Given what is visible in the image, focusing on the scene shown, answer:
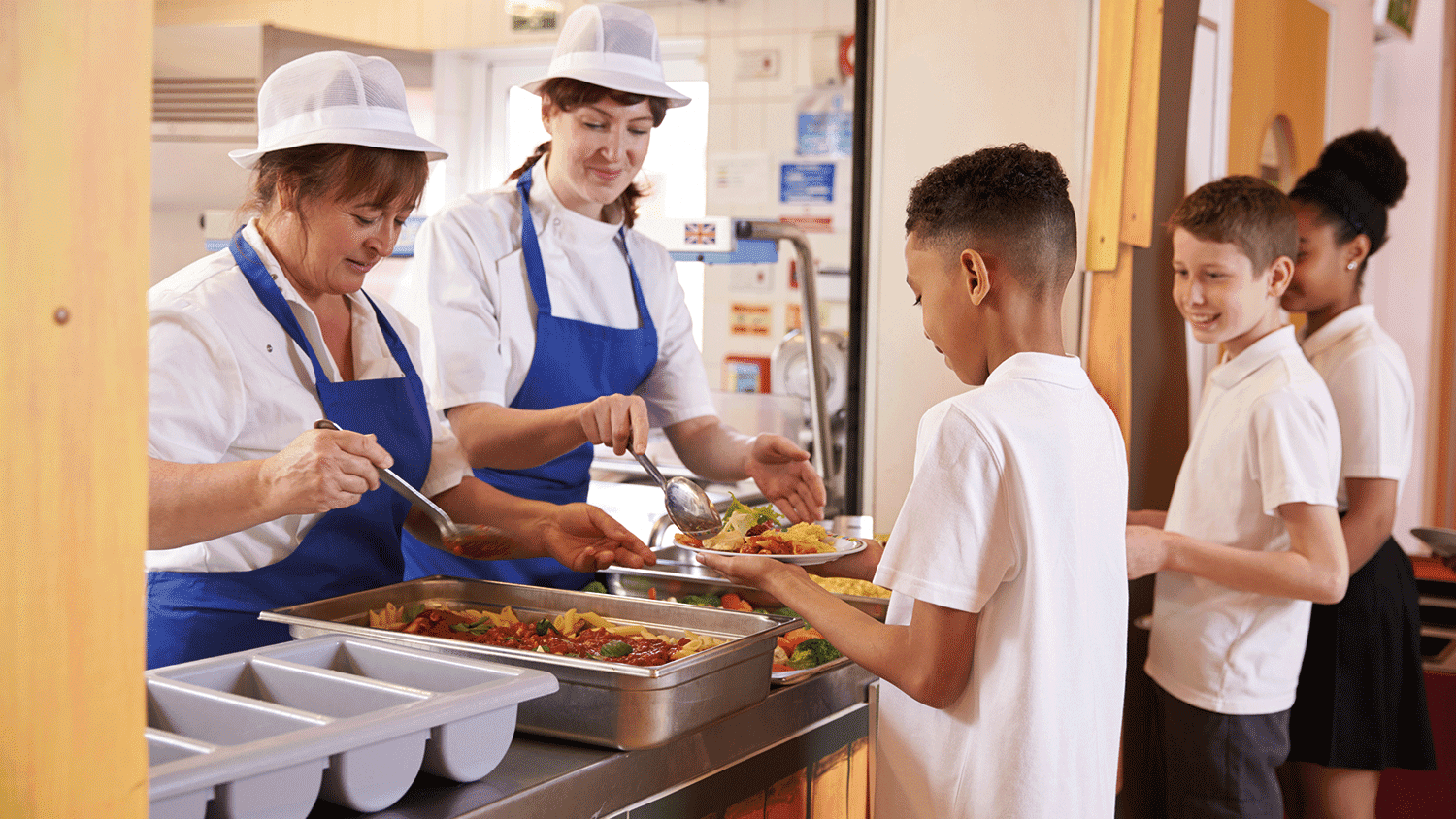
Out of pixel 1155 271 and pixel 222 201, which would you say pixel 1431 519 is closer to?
pixel 1155 271

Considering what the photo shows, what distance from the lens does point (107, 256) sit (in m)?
0.71

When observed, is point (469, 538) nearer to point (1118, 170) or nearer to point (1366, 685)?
point (1118, 170)

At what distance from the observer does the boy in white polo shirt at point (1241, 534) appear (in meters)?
2.23

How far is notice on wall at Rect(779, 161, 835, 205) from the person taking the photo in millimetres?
4766

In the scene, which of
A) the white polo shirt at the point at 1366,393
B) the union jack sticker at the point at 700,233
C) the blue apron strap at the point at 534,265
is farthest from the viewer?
the union jack sticker at the point at 700,233

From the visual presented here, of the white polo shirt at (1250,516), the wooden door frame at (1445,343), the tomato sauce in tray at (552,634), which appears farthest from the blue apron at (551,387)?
the wooden door frame at (1445,343)

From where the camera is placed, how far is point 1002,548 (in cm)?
129

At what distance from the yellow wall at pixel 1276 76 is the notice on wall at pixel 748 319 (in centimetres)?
199

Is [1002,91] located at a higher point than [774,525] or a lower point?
higher

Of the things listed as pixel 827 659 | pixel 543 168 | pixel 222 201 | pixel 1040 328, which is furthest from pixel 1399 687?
pixel 222 201

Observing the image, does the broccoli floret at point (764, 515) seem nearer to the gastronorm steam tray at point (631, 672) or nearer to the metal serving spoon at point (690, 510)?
the metal serving spoon at point (690, 510)

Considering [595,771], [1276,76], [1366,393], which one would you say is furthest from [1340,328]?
[595,771]

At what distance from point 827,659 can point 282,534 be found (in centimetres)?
82

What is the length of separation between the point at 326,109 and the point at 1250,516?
1924 mm
